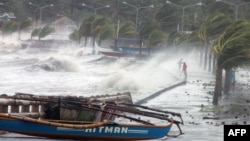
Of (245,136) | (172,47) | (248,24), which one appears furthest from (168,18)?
(245,136)

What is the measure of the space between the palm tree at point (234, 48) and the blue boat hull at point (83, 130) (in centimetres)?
1434

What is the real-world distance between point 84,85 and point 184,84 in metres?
9.86

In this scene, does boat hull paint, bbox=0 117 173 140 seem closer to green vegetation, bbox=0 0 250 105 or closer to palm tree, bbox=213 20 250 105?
palm tree, bbox=213 20 250 105

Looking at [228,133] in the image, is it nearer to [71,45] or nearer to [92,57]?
[92,57]

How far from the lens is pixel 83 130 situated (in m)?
17.9

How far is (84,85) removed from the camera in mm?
52219

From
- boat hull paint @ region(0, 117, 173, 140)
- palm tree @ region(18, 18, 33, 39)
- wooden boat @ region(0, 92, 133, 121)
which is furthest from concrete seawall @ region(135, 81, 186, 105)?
palm tree @ region(18, 18, 33, 39)

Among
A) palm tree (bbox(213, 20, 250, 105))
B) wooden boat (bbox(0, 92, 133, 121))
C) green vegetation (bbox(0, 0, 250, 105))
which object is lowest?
wooden boat (bbox(0, 92, 133, 121))

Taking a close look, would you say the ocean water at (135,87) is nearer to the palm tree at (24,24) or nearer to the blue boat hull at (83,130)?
the blue boat hull at (83,130)

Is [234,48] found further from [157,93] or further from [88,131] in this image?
[88,131]

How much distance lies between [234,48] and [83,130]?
52.8ft

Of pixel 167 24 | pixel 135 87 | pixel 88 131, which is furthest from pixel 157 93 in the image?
pixel 167 24

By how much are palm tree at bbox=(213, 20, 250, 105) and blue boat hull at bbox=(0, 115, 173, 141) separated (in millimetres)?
14341

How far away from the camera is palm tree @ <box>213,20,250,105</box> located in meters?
31.7
